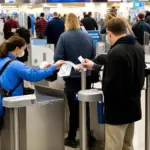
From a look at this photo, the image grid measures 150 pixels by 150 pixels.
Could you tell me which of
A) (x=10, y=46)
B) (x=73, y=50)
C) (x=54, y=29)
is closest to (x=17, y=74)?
(x=10, y=46)

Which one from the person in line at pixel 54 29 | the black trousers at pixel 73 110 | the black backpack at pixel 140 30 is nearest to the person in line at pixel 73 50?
the black trousers at pixel 73 110

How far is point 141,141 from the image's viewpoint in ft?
15.8

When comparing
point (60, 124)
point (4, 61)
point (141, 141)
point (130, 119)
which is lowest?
point (141, 141)

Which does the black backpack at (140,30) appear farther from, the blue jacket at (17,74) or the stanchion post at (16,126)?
the stanchion post at (16,126)

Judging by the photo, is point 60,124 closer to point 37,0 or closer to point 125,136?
point 125,136

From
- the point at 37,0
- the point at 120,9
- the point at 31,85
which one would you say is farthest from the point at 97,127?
the point at 120,9

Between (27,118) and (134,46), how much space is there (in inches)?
48.1

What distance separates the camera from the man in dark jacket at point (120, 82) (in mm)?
3074

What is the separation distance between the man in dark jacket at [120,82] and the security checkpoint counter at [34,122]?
28.4 inches

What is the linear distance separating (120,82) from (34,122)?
108 cm

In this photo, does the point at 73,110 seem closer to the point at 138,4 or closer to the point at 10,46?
the point at 10,46

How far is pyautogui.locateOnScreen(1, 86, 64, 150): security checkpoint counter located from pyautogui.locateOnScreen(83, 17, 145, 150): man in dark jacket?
720 mm

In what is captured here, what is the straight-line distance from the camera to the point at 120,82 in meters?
3.09

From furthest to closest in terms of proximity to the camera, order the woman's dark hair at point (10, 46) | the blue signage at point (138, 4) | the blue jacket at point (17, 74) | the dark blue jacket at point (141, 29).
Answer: the blue signage at point (138, 4) < the dark blue jacket at point (141, 29) < the woman's dark hair at point (10, 46) < the blue jacket at point (17, 74)
